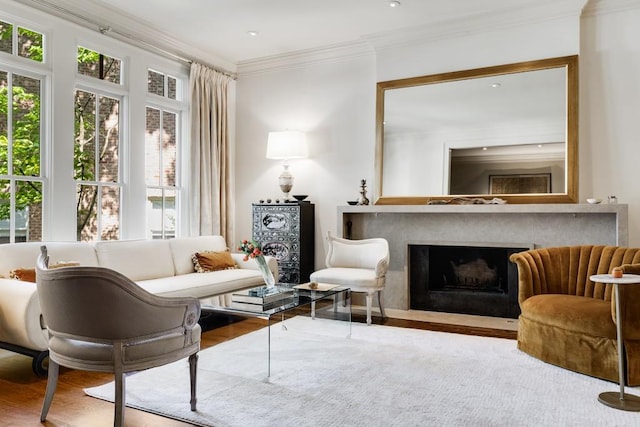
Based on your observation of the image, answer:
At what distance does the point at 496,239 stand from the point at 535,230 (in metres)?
0.38

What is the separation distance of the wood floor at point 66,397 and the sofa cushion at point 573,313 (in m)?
2.00

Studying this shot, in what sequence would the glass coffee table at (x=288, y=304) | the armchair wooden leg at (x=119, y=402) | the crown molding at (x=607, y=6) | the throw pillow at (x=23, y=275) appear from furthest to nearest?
the crown molding at (x=607, y=6) → the throw pillow at (x=23, y=275) → the glass coffee table at (x=288, y=304) → the armchair wooden leg at (x=119, y=402)

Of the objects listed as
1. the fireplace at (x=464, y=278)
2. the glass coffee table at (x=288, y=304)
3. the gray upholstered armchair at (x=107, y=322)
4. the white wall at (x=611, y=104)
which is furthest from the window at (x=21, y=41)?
the white wall at (x=611, y=104)

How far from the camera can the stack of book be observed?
Answer: 3.33 meters

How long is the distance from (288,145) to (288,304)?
9.18ft

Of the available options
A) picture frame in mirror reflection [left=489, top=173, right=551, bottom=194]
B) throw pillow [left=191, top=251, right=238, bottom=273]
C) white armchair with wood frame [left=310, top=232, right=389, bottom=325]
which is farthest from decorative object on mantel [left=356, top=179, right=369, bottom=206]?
throw pillow [left=191, top=251, right=238, bottom=273]

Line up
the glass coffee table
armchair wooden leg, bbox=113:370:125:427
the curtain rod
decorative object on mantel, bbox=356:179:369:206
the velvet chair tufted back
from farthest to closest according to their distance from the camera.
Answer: decorative object on mantel, bbox=356:179:369:206 < the curtain rod < the velvet chair tufted back < the glass coffee table < armchair wooden leg, bbox=113:370:125:427

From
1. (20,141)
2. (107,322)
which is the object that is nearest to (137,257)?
(20,141)

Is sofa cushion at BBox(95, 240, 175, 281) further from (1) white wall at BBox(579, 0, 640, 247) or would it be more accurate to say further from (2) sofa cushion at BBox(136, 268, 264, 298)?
(1) white wall at BBox(579, 0, 640, 247)

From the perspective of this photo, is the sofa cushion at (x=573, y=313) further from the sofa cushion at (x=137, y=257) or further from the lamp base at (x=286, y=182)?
the sofa cushion at (x=137, y=257)

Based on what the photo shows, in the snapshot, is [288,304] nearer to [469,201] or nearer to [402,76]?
[469,201]

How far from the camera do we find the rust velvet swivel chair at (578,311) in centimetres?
303

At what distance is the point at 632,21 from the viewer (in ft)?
14.7

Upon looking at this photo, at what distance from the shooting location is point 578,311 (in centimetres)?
326
